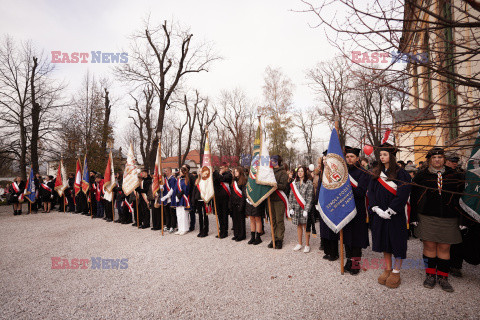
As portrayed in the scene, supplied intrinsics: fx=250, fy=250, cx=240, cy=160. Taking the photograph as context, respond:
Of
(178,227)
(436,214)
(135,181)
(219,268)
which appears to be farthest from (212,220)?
(436,214)

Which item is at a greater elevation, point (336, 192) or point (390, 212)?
point (336, 192)

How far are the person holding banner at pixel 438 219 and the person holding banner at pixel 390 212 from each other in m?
0.32

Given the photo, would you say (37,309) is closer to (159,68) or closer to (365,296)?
(365,296)

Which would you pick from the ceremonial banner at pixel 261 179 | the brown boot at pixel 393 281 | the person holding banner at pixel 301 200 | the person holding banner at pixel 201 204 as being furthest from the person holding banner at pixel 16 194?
the brown boot at pixel 393 281

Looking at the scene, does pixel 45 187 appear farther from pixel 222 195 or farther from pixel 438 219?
pixel 438 219

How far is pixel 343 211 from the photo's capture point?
4.77 metres

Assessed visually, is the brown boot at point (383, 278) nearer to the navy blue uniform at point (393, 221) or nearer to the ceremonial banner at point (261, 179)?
the navy blue uniform at point (393, 221)

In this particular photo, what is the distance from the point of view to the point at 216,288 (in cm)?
437

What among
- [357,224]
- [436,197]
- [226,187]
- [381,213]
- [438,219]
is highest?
[436,197]

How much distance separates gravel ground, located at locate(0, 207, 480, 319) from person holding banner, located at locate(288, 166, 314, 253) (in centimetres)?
76

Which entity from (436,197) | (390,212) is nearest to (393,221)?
(390,212)

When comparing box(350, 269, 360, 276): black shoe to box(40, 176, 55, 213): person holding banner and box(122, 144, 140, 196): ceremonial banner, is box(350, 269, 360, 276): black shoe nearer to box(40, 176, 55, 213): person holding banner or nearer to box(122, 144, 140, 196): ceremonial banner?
box(122, 144, 140, 196): ceremonial banner

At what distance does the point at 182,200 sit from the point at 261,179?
334cm

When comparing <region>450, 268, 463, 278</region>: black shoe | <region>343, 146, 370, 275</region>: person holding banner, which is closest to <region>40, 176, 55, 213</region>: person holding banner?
<region>343, 146, 370, 275</region>: person holding banner
